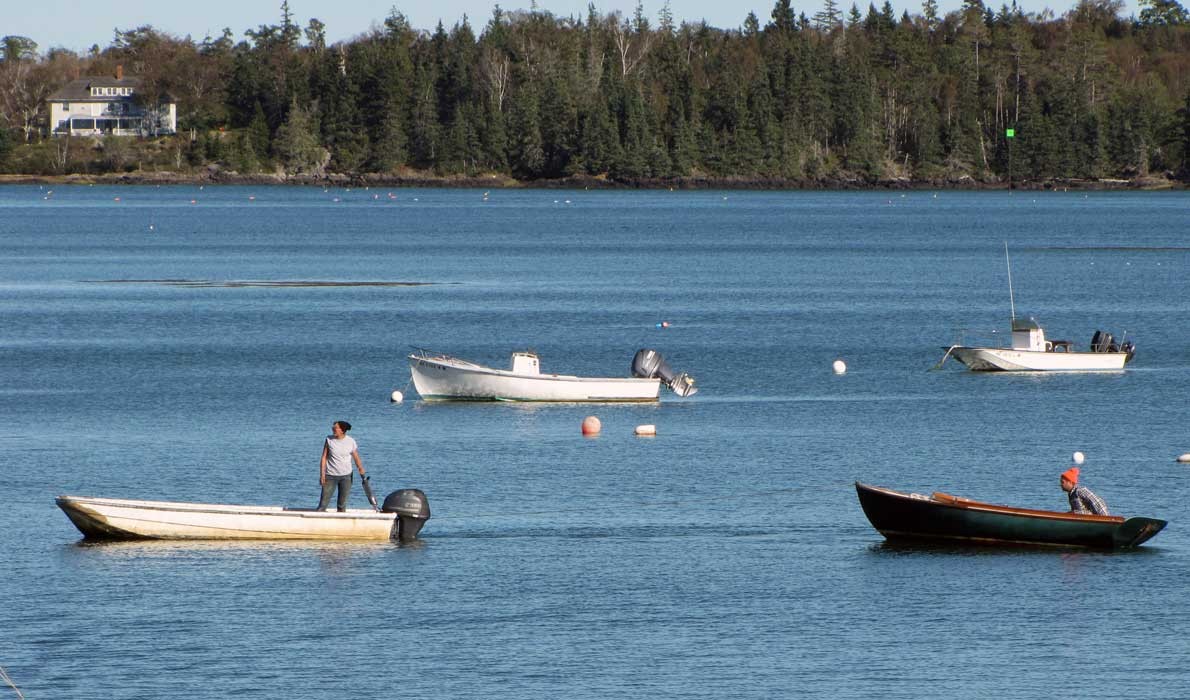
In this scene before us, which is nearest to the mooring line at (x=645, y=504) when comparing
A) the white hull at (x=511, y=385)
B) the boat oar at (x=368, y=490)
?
the boat oar at (x=368, y=490)

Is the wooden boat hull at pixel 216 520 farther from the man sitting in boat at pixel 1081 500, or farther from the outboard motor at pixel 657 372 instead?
the outboard motor at pixel 657 372

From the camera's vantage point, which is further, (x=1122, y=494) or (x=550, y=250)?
(x=550, y=250)

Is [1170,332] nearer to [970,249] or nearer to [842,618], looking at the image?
[842,618]

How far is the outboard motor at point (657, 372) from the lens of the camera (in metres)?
56.6

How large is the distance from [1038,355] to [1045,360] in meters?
0.40

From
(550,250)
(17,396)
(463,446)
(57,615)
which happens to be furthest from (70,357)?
(550,250)

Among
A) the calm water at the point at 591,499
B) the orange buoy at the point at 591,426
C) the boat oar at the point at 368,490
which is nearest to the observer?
the calm water at the point at 591,499

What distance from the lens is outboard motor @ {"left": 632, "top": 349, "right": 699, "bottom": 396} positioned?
56594 mm

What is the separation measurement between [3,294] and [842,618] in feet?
263

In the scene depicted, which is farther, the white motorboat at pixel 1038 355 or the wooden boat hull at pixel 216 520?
the white motorboat at pixel 1038 355

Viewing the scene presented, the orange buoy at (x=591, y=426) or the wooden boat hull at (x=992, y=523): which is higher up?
the wooden boat hull at (x=992, y=523)

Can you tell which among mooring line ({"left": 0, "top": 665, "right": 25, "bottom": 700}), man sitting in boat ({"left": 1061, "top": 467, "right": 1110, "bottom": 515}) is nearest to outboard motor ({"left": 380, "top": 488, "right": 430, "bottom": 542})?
mooring line ({"left": 0, "top": 665, "right": 25, "bottom": 700})

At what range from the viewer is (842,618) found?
102ft

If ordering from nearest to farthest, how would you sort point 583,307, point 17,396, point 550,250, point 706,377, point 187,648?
1. point 187,648
2. point 17,396
3. point 706,377
4. point 583,307
5. point 550,250
